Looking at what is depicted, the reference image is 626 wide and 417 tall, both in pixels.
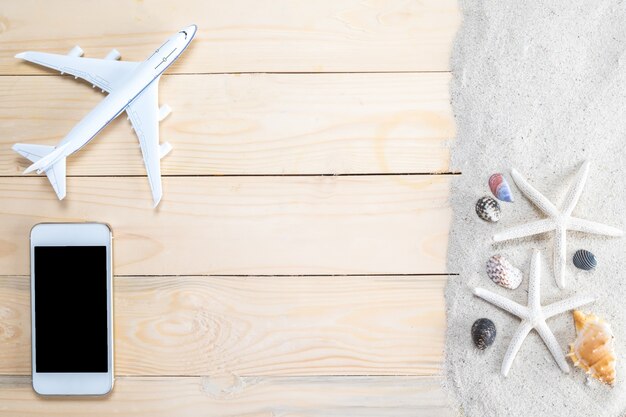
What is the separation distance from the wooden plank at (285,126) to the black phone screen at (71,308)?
0.44ft

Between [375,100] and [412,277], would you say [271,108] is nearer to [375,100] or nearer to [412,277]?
[375,100]

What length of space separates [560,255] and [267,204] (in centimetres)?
45

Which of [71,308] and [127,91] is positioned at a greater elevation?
[127,91]

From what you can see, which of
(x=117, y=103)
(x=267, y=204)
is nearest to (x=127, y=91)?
(x=117, y=103)

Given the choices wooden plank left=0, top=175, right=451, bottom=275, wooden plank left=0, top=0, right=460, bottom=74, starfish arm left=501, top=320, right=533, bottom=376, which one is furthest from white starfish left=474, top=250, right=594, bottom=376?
wooden plank left=0, top=0, right=460, bottom=74

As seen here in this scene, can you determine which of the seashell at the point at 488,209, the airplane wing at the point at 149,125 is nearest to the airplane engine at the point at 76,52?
the airplane wing at the point at 149,125

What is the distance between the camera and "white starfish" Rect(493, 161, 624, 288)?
2.74 ft

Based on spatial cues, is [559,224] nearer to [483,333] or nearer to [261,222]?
[483,333]

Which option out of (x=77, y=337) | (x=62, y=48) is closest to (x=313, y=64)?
(x=62, y=48)

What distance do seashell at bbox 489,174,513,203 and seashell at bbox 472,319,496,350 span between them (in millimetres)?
188

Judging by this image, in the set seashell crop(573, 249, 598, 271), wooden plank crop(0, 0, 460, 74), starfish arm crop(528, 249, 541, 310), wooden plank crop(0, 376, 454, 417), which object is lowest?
wooden plank crop(0, 376, 454, 417)

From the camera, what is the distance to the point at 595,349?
2.65 ft

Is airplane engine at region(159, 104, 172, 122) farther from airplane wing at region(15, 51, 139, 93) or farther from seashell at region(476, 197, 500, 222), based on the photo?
seashell at region(476, 197, 500, 222)

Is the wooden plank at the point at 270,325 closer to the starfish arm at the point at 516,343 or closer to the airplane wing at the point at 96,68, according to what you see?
the starfish arm at the point at 516,343
